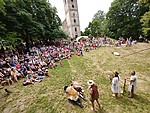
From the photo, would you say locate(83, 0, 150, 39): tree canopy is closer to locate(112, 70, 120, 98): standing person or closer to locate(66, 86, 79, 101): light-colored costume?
locate(112, 70, 120, 98): standing person

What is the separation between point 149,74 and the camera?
32.9ft

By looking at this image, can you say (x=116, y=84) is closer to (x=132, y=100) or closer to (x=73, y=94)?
(x=132, y=100)

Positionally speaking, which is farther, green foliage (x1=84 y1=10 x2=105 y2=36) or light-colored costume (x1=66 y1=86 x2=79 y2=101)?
green foliage (x1=84 y1=10 x2=105 y2=36)

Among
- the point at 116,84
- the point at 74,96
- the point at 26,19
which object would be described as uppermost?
the point at 26,19

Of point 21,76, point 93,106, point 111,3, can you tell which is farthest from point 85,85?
point 111,3

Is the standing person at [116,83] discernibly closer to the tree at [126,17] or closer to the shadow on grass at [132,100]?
the shadow on grass at [132,100]

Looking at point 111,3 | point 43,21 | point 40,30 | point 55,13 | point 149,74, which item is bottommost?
point 149,74

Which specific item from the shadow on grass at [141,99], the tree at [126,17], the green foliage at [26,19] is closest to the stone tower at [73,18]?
the tree at [126,17]

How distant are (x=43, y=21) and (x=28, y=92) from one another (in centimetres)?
1666

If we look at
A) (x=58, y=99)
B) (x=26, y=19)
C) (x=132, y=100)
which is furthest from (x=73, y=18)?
(x=132, y=100)

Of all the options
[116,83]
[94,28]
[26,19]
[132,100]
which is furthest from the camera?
[94,28]

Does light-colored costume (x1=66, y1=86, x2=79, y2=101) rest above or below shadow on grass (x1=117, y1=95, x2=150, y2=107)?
above

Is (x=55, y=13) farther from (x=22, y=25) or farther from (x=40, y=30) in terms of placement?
(x=22, y=25)

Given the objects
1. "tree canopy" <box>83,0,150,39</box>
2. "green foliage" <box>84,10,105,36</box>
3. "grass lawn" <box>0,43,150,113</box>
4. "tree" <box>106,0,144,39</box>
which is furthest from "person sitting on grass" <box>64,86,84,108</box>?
"green foliage" <box>84,10,105,36</box>
